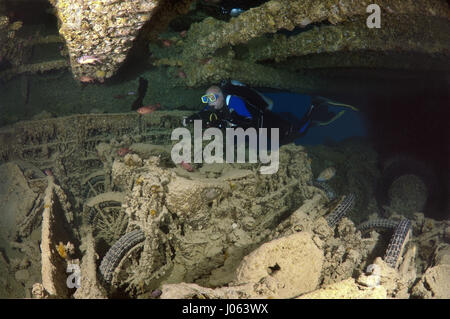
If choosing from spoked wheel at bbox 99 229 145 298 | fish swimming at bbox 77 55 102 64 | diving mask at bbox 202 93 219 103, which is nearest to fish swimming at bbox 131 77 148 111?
fish swimming at bbox 77 55 102 64

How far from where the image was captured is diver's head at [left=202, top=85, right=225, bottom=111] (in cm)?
479

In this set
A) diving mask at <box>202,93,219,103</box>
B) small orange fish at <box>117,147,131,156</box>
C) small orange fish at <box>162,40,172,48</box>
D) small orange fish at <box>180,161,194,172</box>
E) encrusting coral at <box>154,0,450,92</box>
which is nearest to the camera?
encrusting coral at <box>154,0,450,92</box>

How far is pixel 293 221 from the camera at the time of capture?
3.26 meters

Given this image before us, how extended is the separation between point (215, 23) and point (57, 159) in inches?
180

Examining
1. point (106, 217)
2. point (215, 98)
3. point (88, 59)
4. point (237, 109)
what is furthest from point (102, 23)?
point (106, 217)

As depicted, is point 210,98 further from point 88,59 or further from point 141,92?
point 141,92

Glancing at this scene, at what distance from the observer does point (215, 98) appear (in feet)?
15.9

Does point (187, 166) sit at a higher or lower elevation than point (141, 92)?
lower

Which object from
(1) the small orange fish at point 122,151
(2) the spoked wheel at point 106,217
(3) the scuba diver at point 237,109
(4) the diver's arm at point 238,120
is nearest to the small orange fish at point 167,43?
(3) the scuba diver at point 237,109

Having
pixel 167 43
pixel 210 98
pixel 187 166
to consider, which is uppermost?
pixel 167 43

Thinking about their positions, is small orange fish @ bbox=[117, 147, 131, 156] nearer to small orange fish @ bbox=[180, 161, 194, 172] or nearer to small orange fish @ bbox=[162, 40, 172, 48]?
small orange fish @ bbox=[180, 161, 194, 172]

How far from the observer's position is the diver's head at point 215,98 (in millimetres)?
4785
